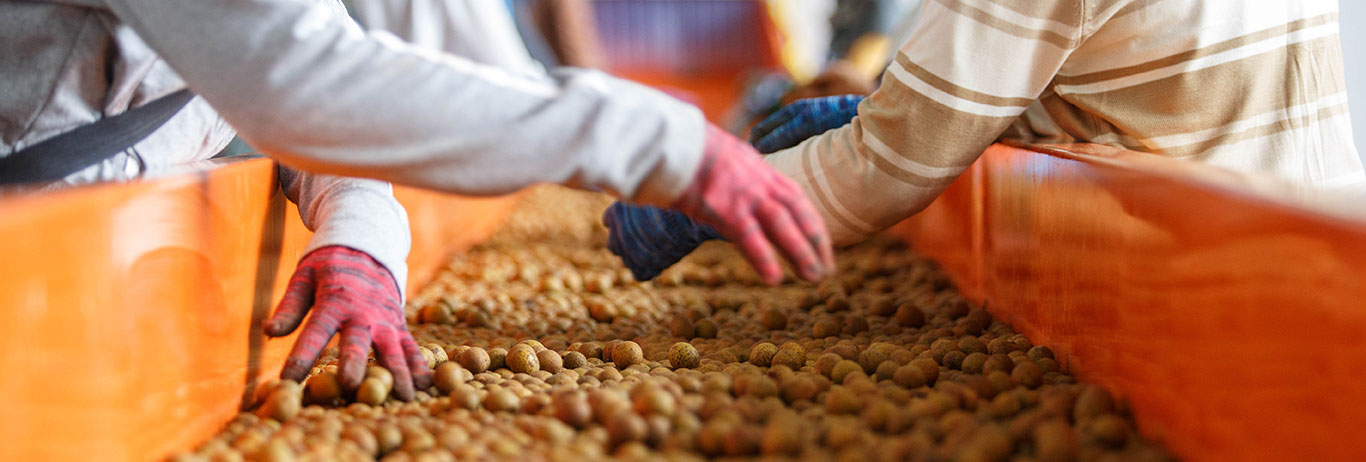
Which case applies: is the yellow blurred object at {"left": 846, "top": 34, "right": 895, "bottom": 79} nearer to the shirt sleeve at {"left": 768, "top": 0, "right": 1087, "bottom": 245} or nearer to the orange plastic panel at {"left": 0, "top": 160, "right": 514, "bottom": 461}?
the shirt sleeve at {"left": 768, "top": 0, "right": 1087, "bottom": 245}

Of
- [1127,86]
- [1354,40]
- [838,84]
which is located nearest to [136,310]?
[1127,86]

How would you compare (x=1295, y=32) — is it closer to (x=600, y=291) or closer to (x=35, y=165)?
(x=600, y=291)

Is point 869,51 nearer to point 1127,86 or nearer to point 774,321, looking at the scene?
point 774,321

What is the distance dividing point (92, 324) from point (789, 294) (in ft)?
3.92

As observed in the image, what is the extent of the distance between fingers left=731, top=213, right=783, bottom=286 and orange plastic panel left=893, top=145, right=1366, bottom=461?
1.09ft

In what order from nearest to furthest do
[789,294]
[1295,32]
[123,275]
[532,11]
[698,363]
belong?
[123,275]
[1295,32]
[698,363]
[789,294]
[532,11]

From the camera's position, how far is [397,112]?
820 mm

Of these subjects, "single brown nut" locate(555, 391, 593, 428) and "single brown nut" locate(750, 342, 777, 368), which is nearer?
"single brown nut" locate(555, 391, 593, 428)

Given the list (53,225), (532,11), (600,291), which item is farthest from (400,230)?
(532,11)

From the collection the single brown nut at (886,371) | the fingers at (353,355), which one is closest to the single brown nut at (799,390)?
the single brown nut at (886,371)

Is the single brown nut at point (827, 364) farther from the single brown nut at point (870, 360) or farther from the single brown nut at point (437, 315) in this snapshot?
the single brown nut at point (437, 315)

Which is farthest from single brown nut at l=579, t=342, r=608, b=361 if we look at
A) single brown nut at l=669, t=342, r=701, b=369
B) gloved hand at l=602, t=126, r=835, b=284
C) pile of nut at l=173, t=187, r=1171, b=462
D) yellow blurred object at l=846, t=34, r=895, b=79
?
yellow blurred object at l=846, t=34, r=895, b=79

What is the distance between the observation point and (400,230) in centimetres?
122

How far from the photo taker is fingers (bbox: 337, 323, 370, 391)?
1.00 meters
